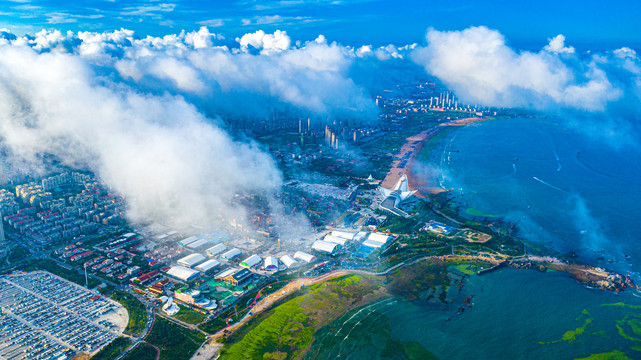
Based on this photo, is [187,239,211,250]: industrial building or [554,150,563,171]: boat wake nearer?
[187,239,211,250]: industrial building

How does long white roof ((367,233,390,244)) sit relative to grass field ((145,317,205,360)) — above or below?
above

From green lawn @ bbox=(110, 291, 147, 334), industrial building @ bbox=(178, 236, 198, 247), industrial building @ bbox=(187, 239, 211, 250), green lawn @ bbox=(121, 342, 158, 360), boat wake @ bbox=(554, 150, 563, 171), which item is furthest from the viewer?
boat wake @ bbox=(554, 150, 563, 171)

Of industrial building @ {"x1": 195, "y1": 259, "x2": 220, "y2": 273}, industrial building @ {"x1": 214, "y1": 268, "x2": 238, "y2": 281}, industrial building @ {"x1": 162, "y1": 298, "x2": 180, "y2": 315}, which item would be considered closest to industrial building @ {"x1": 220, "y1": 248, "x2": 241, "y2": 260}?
industrial building @ {"x1": 195, "y1": 259, "x2": 220, "y2": 273}

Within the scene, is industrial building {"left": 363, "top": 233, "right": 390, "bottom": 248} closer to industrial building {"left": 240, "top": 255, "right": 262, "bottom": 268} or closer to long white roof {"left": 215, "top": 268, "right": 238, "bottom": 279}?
industrial building {"left": 240, "top": 255, "right": 262, "bottom": 268}

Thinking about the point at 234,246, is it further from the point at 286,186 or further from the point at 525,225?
A: the point at 525,225

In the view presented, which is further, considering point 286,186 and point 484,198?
point 286,186

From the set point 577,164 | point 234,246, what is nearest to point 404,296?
point 234,246

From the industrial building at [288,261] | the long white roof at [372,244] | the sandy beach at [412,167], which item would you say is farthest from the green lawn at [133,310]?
the sandy beach at [412,167]

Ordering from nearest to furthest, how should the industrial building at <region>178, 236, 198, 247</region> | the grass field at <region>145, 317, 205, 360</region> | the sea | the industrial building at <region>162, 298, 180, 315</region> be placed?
1. the grass field at <region>145, 317, 205, 360</region>
2. the sea
3. the industrial building at <region>162, 298, 180, 315</region>
4. the industrial building at <region>178, 236, 198, 247</region>
